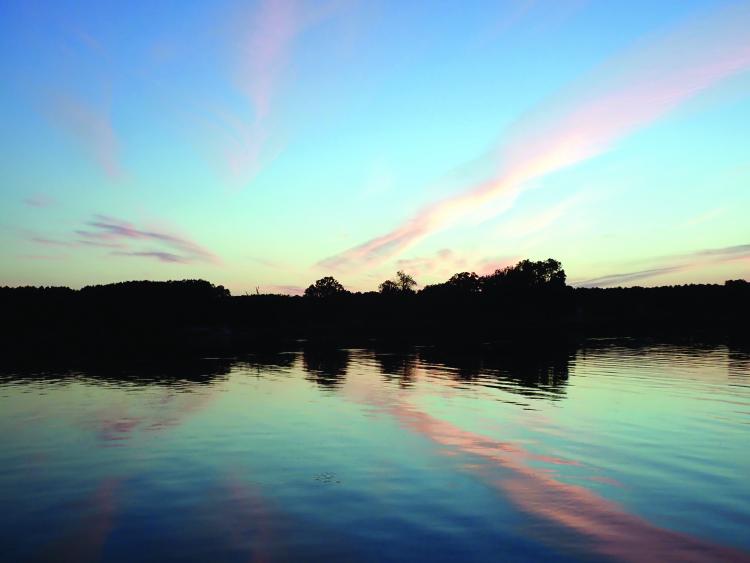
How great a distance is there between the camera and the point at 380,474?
62.9 ft

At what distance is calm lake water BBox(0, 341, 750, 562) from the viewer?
13.1 metres

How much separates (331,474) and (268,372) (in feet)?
129

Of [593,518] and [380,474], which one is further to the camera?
[380,474]

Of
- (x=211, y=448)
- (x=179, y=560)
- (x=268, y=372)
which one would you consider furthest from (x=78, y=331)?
(x=179, y=560)

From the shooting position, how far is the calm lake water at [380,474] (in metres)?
13.1

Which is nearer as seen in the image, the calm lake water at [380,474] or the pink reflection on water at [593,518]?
the pink reflection on water at [593,518]

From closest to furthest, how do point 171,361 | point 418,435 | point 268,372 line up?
point 418,435
point 268,372
point 171,361

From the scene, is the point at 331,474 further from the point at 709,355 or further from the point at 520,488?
the point at 709,355

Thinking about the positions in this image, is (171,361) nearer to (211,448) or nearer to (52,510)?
(211,448)

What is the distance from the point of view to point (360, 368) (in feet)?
198

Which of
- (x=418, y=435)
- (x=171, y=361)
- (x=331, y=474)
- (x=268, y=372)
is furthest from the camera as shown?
(x=171, y=361)

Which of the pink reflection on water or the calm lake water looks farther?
the calm lake water

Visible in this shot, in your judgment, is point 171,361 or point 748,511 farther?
point 171,361

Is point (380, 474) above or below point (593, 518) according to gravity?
below
